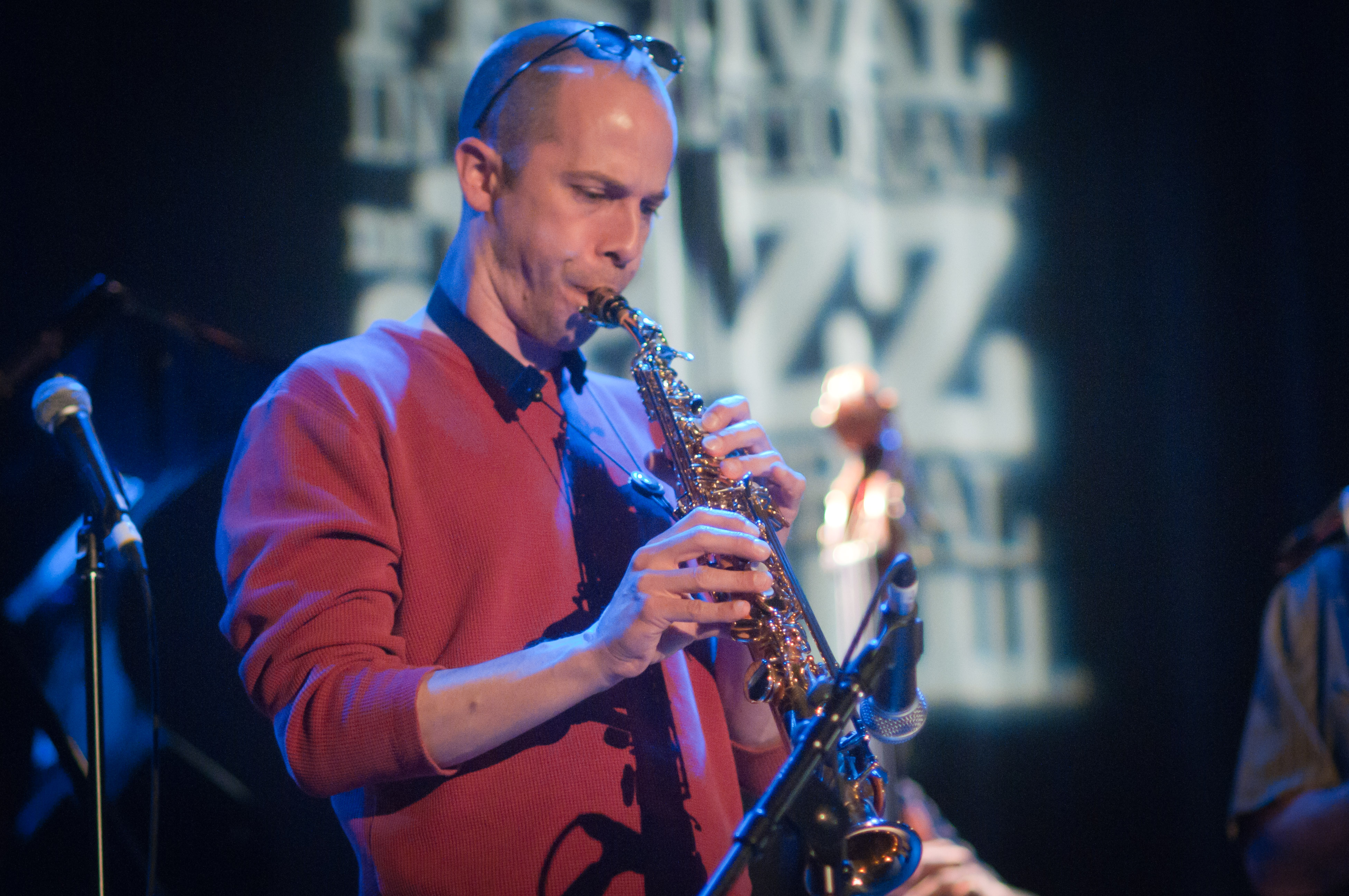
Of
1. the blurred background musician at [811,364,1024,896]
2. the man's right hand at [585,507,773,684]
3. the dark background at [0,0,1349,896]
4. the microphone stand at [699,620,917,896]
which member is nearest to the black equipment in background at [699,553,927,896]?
the microphone stand at [699,620,917,896]

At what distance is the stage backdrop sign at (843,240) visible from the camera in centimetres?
308

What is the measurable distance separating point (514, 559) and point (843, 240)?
2451mm

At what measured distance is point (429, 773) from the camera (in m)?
1.20

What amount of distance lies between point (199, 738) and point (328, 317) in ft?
3.81

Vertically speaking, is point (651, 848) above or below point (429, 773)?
below

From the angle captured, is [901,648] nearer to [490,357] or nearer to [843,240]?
[490,357]

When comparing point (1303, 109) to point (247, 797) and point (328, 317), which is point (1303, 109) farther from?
point (247, 797)

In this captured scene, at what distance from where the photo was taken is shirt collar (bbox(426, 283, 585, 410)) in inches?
62.7

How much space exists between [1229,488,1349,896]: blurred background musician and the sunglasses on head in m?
1.84

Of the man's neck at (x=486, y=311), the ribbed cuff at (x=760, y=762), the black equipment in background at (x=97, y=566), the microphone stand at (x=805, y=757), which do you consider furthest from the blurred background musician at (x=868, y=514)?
the black equipment in background at (x=97, y=566)

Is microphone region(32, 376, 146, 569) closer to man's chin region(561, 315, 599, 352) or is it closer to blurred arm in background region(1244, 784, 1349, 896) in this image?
man's chin region(561, 315, 599, 352)

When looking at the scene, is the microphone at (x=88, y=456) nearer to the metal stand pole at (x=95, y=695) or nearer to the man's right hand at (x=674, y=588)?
the metal stand pole at (x=95, y=695)

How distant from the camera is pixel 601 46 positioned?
160cm

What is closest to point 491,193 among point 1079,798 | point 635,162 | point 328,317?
point 635,162
